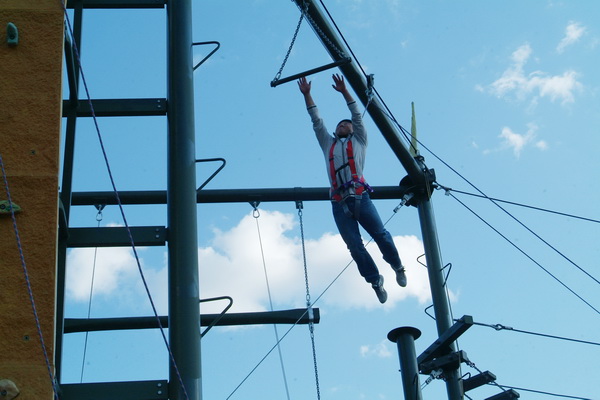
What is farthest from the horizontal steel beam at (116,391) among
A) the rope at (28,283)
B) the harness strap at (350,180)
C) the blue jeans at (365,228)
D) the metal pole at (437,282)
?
the metal pole at (437,282)

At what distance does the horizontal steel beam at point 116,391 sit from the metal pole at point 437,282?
4.87m

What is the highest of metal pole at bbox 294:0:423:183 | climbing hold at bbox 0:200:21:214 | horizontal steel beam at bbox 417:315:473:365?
metal pole at bbox 294:0:423:183

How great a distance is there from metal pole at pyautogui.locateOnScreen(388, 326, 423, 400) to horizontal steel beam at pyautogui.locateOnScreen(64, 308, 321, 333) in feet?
2.72

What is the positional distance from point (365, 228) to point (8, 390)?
5445 mm

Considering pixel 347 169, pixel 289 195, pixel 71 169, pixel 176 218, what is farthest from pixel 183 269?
pixel 289 195

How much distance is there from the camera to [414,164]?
10695 millimetres

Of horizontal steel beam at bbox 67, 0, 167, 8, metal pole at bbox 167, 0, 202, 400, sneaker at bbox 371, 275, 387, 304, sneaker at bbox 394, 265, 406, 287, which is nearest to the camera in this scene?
metal pole at bbox 167, 0, 202, 400

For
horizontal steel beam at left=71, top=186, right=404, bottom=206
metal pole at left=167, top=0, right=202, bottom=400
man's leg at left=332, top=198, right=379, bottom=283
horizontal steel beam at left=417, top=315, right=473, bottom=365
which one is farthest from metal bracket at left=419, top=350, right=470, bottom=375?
metal pole at left=167, top=0, right=202, bottom=400

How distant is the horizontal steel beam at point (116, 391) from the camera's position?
5359 millimetres

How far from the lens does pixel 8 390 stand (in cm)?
451

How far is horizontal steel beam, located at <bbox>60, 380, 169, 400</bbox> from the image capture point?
17.6 ft

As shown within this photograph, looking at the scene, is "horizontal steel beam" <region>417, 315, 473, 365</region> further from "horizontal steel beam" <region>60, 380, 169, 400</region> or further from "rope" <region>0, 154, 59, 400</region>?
"rope" <region>0, 154, 59, 400</region>

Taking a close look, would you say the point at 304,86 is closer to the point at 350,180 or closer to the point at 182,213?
the point at 350,180

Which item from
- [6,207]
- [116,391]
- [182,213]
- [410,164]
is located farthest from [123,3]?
[410,164]
